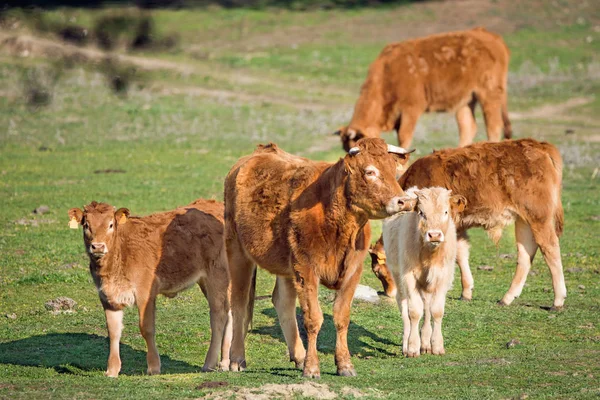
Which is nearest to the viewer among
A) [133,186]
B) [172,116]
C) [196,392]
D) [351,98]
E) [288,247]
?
[196,392]

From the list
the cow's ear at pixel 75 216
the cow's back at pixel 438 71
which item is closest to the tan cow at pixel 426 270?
the cow's ear at pixel 75 216

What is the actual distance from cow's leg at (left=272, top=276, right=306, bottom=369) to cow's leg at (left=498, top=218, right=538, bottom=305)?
4.58 m

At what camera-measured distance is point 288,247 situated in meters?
10.3

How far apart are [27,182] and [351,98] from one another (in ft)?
65.5

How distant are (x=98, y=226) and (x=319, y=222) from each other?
10.1 ft

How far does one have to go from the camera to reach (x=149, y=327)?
458 inches

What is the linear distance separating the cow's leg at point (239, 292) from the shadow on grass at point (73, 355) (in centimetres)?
82

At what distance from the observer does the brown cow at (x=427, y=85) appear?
21047 mm

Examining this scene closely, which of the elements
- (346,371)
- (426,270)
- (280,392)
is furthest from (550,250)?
(280,392)

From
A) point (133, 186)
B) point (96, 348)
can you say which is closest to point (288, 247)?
point (96, 348)

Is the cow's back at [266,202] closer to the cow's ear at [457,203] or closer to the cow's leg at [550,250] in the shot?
the cow's ear at [457,203]

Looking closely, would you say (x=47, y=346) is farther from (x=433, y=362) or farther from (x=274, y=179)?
(x=433, y=362)

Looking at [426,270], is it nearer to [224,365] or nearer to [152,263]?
[224,365]

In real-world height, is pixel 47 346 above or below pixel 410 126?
below
